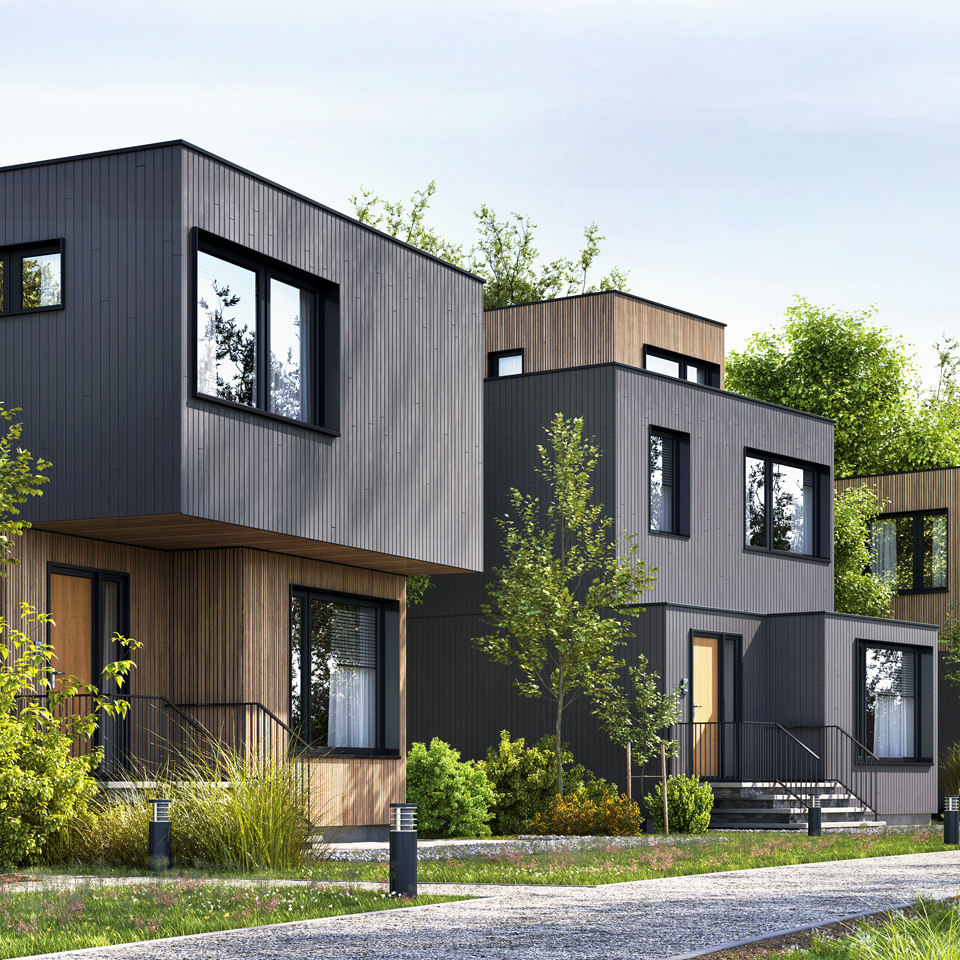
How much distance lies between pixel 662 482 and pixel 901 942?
18001 millimetres

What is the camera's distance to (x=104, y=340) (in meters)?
16.7

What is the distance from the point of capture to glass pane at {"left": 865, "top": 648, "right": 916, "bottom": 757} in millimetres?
26859

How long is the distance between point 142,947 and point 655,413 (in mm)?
17627

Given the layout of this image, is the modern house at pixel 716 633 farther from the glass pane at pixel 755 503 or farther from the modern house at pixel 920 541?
the modern house at pixel 920 541

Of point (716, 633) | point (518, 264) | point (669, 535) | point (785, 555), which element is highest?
point (518, 264)

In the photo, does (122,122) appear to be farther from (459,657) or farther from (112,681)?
(112,681)

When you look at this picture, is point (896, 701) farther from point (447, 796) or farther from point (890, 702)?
point (447, 796)

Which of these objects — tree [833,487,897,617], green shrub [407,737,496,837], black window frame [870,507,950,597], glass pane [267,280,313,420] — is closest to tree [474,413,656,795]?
green shrub [407,737,496,837]

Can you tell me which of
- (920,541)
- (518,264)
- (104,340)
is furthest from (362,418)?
(518,264)

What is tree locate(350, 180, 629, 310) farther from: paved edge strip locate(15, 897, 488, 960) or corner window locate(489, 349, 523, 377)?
paved edge strip locate(15, 897, 488, 960)

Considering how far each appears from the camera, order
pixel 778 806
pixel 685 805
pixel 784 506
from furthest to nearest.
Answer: pixel 784 506 → pixel 778 806 → pixel 685 805

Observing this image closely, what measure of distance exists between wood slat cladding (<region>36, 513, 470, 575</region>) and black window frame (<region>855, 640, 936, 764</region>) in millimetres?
9927

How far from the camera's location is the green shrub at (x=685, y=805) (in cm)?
2212

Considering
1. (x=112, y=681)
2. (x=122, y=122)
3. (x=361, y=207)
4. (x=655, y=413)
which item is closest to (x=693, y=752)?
(x=655, y=413)
